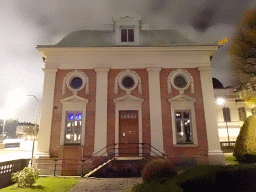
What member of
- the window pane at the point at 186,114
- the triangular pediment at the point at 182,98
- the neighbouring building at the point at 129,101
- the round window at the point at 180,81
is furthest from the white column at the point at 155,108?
the window pane at the point at 186,114

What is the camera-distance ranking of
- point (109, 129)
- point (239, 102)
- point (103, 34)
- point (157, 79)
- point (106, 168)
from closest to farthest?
A: point (106, 168) < point (109, 129) < point (157, 79) < point (103, 34) < point (239, 102)

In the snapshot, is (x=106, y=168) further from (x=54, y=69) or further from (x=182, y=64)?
(x=182, y=64)

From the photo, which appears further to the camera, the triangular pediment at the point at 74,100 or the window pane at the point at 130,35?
the window pane at the point at 130,35

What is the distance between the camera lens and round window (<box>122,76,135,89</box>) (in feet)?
49.3

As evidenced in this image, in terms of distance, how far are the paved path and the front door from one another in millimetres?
3338

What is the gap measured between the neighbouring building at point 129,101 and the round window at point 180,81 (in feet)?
0.28

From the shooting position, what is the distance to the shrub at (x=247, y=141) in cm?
1264

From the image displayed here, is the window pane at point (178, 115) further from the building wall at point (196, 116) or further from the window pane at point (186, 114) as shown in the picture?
the building wall at point (196, 116)

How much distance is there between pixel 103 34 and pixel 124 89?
644 centimetres

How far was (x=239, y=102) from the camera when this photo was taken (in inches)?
1102

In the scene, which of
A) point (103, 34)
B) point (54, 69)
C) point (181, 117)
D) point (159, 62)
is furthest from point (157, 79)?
point (54, 69)

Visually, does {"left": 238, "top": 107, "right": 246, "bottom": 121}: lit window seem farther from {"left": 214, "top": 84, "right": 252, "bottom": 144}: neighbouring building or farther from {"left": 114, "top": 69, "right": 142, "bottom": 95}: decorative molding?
{"left": 114, "top": 69, "right": 142, "bottom": 95}: decorative molding

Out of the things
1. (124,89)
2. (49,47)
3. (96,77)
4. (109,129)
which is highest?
(49,47)

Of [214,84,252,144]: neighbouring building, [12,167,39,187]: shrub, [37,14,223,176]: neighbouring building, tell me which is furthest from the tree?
[12,167,39,187]: shrub
